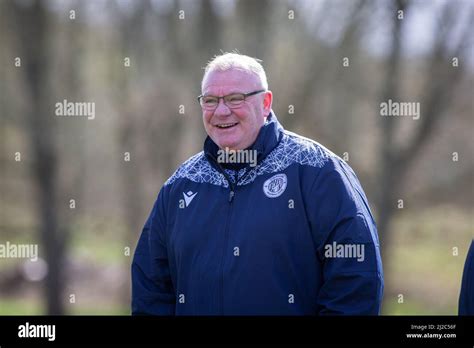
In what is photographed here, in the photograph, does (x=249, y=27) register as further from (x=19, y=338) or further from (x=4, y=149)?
(x=19, y=338)

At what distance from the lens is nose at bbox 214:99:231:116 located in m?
3.92

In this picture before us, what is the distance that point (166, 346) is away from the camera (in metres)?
3.65

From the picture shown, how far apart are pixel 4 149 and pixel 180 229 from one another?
12601 millimetres

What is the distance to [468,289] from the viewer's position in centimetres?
347

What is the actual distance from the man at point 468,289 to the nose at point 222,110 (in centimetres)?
135

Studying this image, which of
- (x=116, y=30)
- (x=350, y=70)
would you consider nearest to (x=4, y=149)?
(x=116, y=30)

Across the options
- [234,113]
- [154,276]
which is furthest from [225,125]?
[154,276]

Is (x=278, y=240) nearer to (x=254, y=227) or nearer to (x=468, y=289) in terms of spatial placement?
(x=254, y=227)

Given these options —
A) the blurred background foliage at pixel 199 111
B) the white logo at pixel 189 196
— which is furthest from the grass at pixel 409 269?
the white logo at pixel 189 196

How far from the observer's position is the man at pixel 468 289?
11.4 ft

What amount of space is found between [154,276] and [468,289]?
62.8 inches

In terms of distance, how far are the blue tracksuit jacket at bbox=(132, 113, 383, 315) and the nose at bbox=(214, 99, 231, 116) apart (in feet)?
0.69

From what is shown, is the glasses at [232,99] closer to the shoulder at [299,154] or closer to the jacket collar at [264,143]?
the jacket collar at [264,143]

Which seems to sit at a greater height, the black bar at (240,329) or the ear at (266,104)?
the ear at (266,104)
